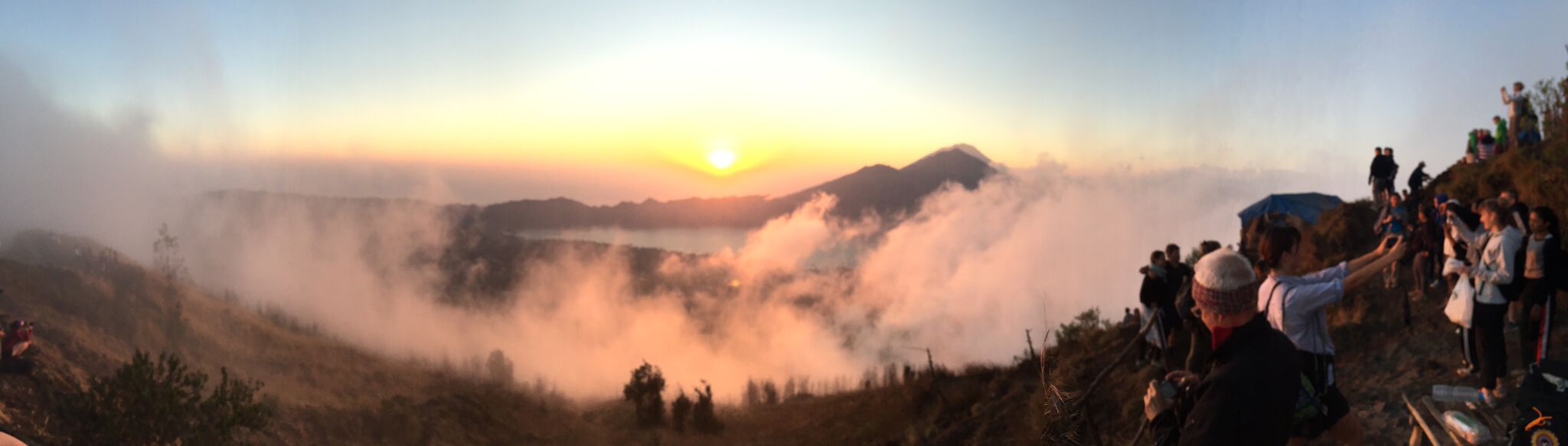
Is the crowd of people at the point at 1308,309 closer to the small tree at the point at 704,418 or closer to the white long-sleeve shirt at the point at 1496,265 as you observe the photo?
the white long-sleeve shirt at the point at 1496,265

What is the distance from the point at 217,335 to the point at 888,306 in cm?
10205

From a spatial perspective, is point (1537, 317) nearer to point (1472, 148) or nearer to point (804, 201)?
point (1472, 148)

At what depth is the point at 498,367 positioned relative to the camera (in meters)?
61.1

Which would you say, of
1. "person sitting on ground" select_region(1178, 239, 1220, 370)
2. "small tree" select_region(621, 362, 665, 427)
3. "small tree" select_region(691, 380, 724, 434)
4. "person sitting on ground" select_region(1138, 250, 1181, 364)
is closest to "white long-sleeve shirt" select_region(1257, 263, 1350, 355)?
"person sitting on ground" select_region(1178, 239, 1220, 370)

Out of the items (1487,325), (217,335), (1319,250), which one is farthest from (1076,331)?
(217,335)

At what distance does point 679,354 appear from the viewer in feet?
297

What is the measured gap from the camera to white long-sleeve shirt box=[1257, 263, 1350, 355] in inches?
183

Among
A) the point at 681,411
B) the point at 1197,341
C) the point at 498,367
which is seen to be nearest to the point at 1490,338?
the point at 1197,341

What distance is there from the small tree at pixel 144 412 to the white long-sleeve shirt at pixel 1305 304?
17.7m

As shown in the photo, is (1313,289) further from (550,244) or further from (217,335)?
(550,244)

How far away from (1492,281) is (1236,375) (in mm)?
5857

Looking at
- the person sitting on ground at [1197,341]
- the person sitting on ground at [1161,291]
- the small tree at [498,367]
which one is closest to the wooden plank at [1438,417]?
the person sitting on ground at [1197,341]

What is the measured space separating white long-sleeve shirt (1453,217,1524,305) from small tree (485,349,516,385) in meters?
51.2

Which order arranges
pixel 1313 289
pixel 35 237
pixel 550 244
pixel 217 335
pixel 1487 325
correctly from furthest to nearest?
pixel 550 244
pixel 35 237
pixel 217 335
pixel 1487 325
pixel 1313 289
